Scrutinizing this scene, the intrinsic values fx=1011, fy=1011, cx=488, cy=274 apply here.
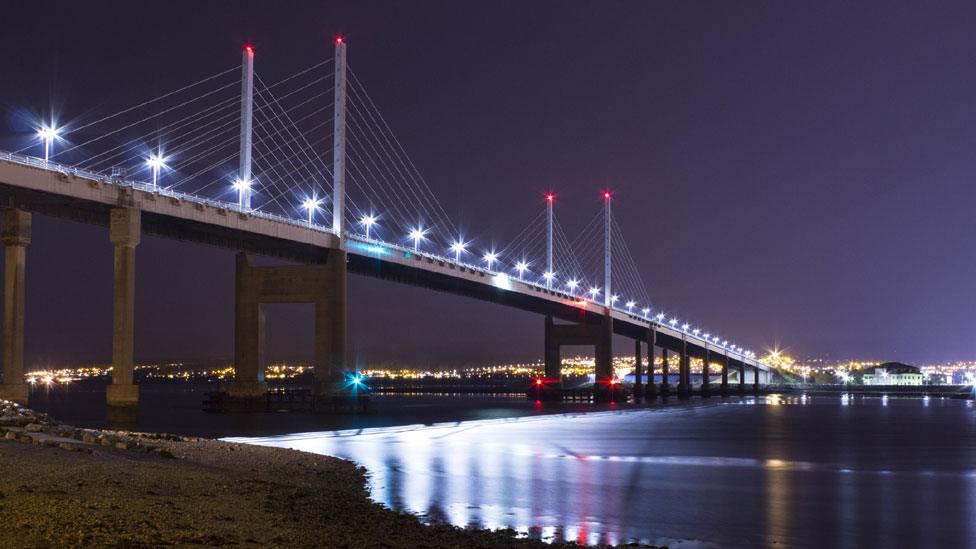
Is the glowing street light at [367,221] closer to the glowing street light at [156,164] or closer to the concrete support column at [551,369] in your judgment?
the glowing street light at [156,164]

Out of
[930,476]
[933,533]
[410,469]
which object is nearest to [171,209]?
[410,469]

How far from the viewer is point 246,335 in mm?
55438

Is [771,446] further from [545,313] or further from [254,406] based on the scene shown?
[545,313]

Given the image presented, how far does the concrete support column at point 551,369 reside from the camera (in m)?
94.9

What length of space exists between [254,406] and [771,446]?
103 feet

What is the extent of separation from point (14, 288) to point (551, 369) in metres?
63.3

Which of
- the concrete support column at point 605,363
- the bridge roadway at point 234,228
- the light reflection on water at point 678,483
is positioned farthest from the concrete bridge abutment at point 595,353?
the light reflection on water at point 678,483

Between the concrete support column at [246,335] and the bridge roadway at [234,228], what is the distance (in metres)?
1.79

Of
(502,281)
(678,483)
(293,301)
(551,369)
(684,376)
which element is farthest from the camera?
(684,376)

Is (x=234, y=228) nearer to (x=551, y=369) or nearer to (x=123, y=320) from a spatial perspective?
(x=123, y=320)

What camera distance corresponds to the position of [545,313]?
94.4m

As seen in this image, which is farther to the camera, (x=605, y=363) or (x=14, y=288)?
(x=605, y=363)

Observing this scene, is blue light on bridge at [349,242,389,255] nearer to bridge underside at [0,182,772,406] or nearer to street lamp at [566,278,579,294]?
bridge underside at [0,182,772,406]

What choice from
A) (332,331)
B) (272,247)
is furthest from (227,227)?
(272,247)
